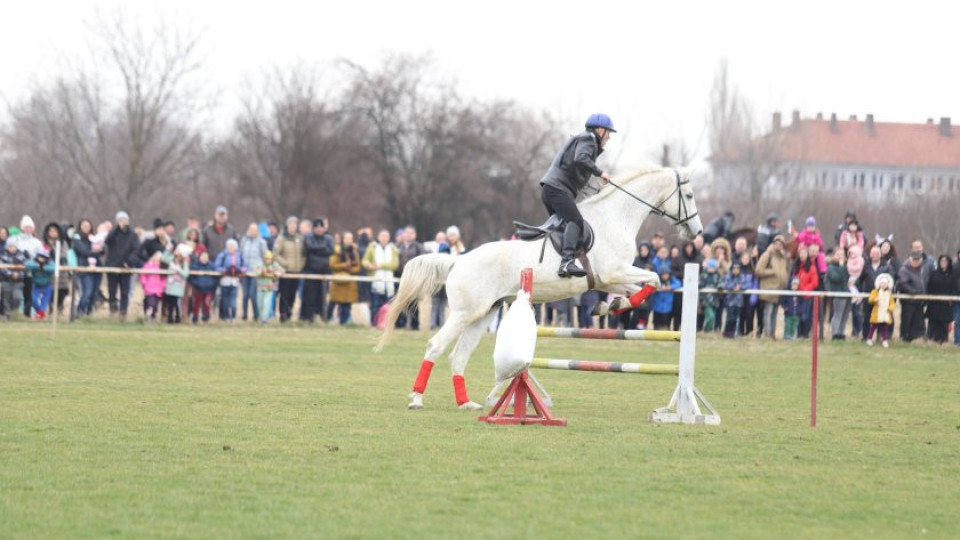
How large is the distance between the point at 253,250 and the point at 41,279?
424cm

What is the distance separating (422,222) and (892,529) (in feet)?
198

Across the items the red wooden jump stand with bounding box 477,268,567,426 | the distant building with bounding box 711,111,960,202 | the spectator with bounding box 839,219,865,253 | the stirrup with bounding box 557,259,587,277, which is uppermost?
the distant building with bounding box 711,111,960,202

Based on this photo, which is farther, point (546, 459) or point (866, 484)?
point (546, 459)

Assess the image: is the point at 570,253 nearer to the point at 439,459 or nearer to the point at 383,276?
the point at 439,459

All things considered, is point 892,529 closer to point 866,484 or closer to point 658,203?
point 866,484

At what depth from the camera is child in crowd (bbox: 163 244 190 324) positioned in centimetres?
2662

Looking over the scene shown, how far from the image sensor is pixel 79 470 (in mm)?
9383

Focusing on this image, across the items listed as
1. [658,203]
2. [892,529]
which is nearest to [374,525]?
[892,529]

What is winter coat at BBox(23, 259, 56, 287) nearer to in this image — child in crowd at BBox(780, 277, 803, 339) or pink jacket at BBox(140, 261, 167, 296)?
pink jacket at BBox(140, 261, 167, 296)

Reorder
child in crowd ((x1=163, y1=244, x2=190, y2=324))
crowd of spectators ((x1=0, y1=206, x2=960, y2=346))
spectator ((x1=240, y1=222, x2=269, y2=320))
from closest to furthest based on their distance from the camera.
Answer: crowd of spectators ((x1=0, y1=206, x2=960, y2=346))
child in crowd ((x1=163, y1=244, x2=190, y2=324))
spectator ((x1=240, y1=222, x2=269, y2=320))

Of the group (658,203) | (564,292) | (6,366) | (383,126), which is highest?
(383,126)

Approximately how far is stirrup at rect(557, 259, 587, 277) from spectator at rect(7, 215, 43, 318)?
16.0 m

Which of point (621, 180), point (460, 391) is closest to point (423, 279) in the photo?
point (460, 391)

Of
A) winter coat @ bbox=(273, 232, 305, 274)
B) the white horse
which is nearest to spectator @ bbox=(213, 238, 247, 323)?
winter coat @ bbox=(273, 232, 305, 274)
